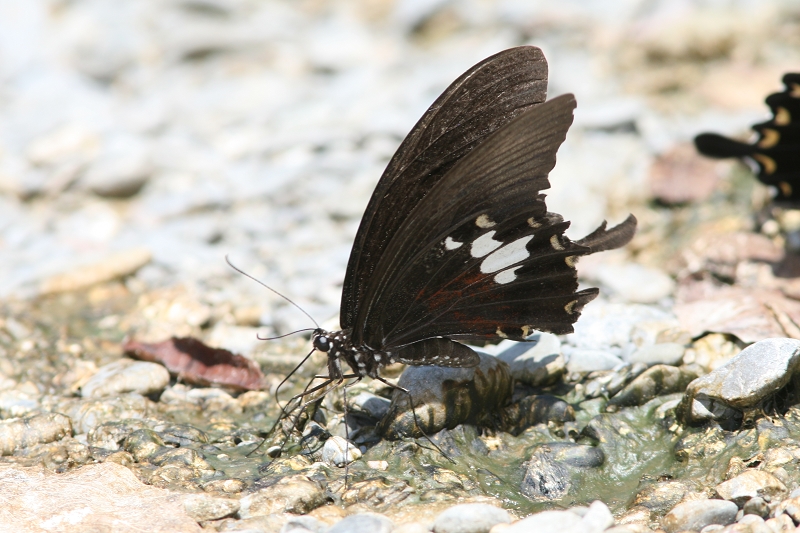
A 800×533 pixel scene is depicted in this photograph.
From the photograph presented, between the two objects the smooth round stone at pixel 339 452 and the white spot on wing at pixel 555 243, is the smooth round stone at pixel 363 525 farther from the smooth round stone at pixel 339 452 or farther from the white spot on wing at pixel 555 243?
the white spot on wing at pixel 555 243

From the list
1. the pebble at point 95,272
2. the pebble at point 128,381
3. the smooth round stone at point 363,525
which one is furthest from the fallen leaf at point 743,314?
the pebble at point 95,272

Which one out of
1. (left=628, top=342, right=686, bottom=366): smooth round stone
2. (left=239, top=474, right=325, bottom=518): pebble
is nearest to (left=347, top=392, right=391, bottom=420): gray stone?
(left=239, top=474, right=325, bottom=518): pebble

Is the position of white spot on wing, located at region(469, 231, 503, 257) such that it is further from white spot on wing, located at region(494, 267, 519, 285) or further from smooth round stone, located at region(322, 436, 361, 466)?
smooth round stone, located at region(322, 436, 361, 466)

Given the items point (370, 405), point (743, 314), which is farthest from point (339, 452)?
point (743, 314)

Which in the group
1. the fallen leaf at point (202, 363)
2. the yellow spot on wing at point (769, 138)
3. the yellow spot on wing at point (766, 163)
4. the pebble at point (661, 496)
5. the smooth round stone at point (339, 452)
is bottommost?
the smooth round stone at point (339, 452)

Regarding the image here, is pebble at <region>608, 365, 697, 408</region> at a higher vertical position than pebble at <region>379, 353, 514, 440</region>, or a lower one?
higher
